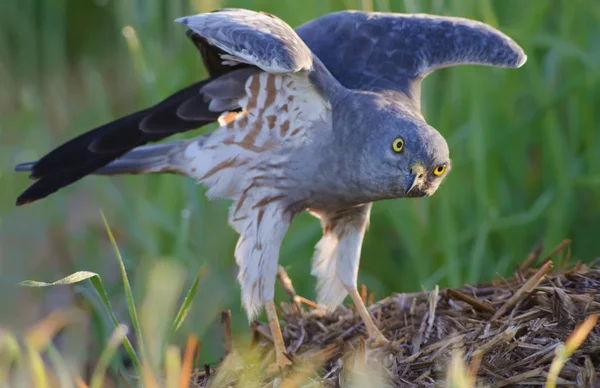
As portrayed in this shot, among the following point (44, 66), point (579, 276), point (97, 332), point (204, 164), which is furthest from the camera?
point (44, 66)

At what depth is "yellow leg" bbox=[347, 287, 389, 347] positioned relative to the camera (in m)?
3.37

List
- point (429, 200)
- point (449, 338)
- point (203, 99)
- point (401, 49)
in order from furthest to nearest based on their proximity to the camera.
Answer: point (429, 200), point (401, 49), point (203, 99), point (449, 338)

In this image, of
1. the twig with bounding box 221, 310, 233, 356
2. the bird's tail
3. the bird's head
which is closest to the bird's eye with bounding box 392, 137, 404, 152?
the bird's head

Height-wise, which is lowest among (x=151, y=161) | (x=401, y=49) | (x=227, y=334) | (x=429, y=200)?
(x=429, y=200)

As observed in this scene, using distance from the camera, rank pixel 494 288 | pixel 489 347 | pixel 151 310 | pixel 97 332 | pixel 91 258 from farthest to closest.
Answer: pixel 91 258, pixel 97 332, pixel 494 288, pixel 489 347, pixel 151 310

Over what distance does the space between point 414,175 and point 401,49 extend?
913mm

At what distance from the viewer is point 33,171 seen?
3.78 meters

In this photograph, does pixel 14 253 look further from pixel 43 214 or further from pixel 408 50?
pixel 408 50

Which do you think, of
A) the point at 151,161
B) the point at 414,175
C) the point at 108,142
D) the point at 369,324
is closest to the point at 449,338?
the point at 369,324

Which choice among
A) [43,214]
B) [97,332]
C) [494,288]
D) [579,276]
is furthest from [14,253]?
[579,276]

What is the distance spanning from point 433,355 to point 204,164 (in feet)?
4.77

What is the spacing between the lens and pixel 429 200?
16.1ft

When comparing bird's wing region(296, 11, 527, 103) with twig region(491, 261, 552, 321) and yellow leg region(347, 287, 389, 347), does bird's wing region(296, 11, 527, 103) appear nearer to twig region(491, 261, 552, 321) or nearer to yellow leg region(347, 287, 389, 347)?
yellow leg region(347, 287, 389, 347)

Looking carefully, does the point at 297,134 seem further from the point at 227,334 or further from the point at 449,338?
the point at 449,338
